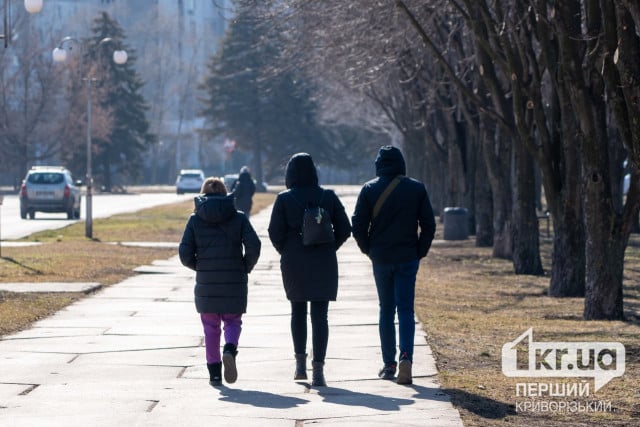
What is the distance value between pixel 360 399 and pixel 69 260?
621 inches

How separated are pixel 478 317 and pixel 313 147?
81.1 m

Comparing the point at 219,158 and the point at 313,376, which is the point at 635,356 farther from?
the point at 219,158

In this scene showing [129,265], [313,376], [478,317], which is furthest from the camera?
[129,265]

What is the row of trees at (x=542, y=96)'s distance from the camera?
48.7ft

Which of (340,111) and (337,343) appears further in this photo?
(340,111)

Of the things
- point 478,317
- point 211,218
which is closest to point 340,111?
point 478,317

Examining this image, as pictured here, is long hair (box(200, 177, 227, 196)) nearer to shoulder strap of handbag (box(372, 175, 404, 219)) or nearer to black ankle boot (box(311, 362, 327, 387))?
shoulder strap of handbag (box(372, 175, 404, 219))

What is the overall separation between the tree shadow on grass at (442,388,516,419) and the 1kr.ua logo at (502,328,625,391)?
1040 millimetres

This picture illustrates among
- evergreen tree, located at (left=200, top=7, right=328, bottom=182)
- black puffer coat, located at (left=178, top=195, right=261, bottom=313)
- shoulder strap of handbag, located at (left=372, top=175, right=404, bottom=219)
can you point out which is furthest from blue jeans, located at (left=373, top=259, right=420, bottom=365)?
evergreen tree, located at (left=200, top=7, right=328, bottom=182)

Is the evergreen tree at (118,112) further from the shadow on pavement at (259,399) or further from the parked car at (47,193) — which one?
the shadow on pavement at (259,399)

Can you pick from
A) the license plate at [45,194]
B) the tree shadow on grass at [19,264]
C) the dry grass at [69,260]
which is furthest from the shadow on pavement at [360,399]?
the license plate at [45,194]

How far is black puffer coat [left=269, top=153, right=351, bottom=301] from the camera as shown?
1023cm

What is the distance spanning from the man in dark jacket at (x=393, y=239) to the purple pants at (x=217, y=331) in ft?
3.69

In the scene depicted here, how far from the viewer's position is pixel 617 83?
12172mm
